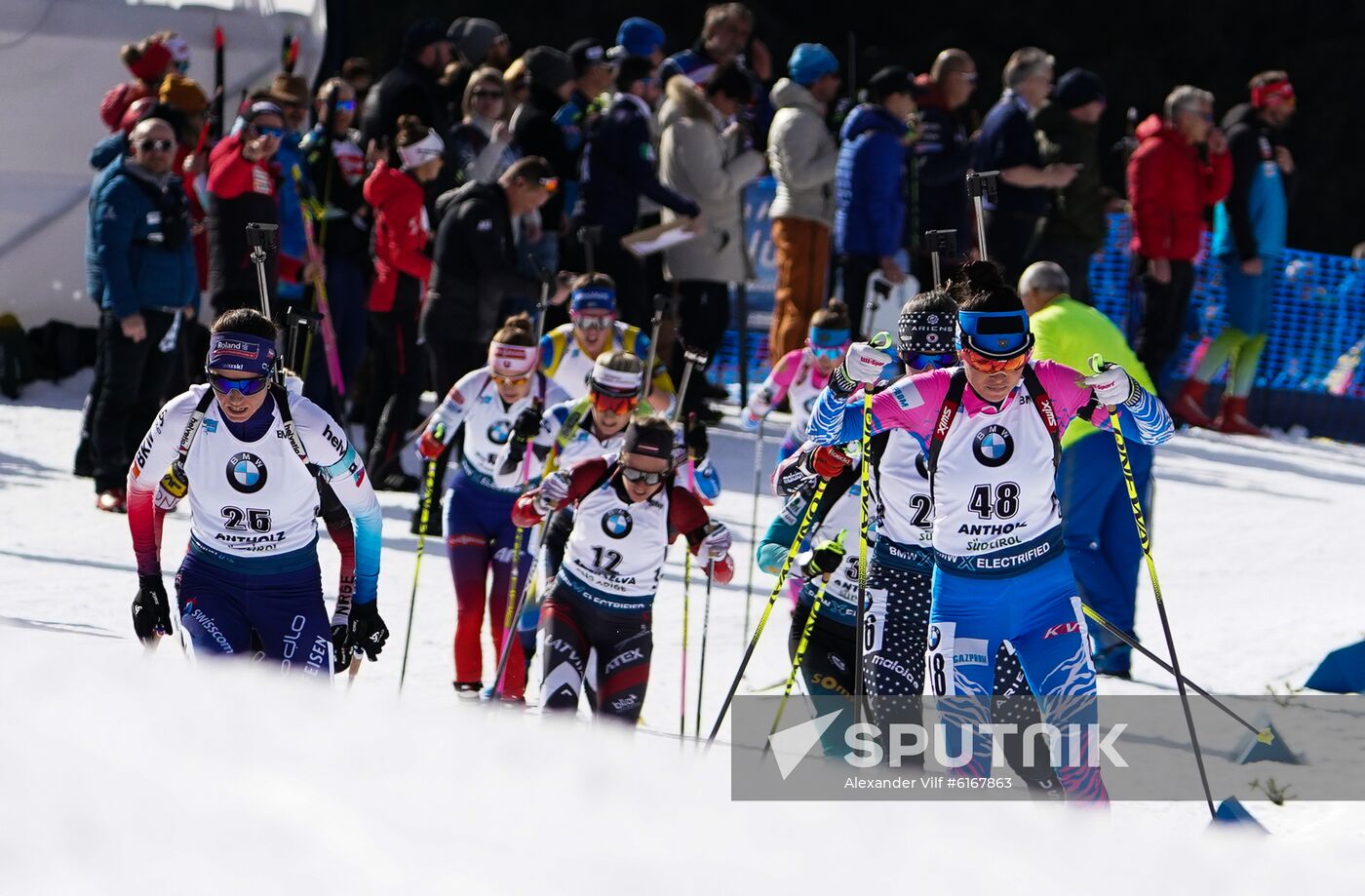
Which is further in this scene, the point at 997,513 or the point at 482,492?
the point at 482,492

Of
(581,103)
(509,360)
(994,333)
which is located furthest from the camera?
(581,103)

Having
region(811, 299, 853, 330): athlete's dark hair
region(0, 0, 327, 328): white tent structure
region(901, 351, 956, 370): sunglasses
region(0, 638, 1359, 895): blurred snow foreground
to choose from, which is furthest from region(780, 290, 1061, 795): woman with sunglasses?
region(0, 0, 327, 328): white tent structure

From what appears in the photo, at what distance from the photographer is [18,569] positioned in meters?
9.27

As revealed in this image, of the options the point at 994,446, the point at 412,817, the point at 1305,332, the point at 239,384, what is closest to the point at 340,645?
the point at 239,384

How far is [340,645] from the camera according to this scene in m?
6.31

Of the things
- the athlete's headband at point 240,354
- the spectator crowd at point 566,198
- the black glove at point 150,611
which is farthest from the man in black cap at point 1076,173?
the black glove at point 150,611

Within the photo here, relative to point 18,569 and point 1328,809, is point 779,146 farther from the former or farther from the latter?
point 1328,809

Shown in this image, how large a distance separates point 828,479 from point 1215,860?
4908mm

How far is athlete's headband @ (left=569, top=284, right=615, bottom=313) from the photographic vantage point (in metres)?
9.37

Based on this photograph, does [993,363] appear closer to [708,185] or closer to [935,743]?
[935,743]

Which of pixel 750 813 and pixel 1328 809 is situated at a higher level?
pixel 750 813

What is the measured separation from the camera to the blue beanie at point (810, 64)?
44.5ft

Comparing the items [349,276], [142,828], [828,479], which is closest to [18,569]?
[349,276]

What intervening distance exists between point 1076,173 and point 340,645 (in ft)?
27.3
